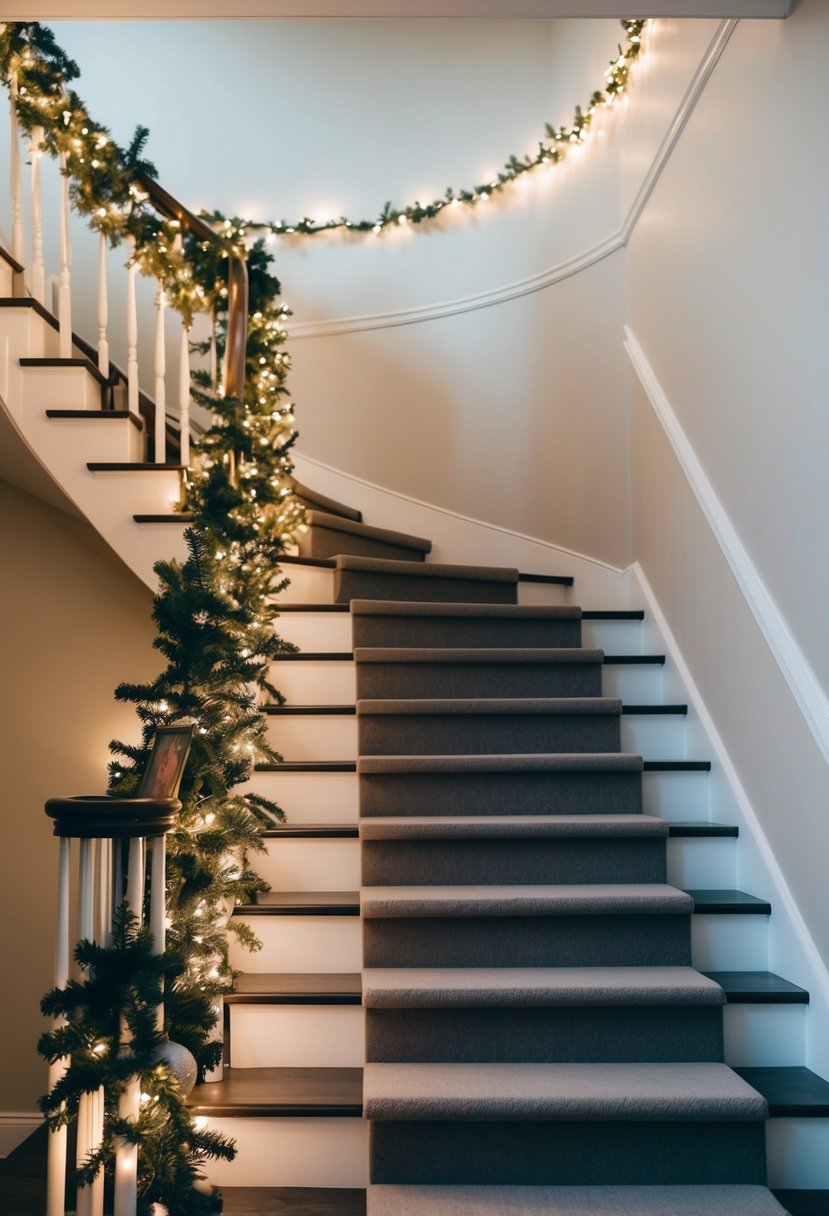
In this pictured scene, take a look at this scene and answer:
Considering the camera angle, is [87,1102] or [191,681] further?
[191,681]

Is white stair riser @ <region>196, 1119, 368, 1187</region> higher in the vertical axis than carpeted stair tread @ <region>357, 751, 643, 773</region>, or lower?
lower

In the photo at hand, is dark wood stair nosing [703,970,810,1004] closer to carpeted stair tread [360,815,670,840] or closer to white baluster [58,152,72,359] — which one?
carpeted stair tread [360,815,670,840]

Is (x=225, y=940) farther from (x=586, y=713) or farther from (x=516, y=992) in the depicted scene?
(x=586, y=713)

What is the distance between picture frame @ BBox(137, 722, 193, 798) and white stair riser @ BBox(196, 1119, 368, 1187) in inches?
28.9

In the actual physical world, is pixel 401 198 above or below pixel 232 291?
above

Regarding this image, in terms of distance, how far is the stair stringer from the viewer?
84.0 inches

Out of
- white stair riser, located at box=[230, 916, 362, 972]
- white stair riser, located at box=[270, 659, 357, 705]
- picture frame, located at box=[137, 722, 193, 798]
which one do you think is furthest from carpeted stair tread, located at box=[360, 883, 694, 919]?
white stair riser, located at box=[270, 659, 357, 705]

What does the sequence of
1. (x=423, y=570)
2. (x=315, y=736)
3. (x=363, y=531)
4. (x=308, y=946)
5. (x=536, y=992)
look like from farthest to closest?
Answer: (x=363, y=531), (x=423, y=570), (x=315, y=736), (x=308, y=946), (x=536, y=992)

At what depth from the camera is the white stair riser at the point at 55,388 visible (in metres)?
3.43

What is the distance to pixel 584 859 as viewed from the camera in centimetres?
279

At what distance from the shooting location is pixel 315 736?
324 cm

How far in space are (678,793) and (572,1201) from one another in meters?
1.32

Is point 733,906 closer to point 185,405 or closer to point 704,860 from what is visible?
point 704,860

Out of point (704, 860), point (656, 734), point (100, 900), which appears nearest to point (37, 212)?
point (100, 900)
